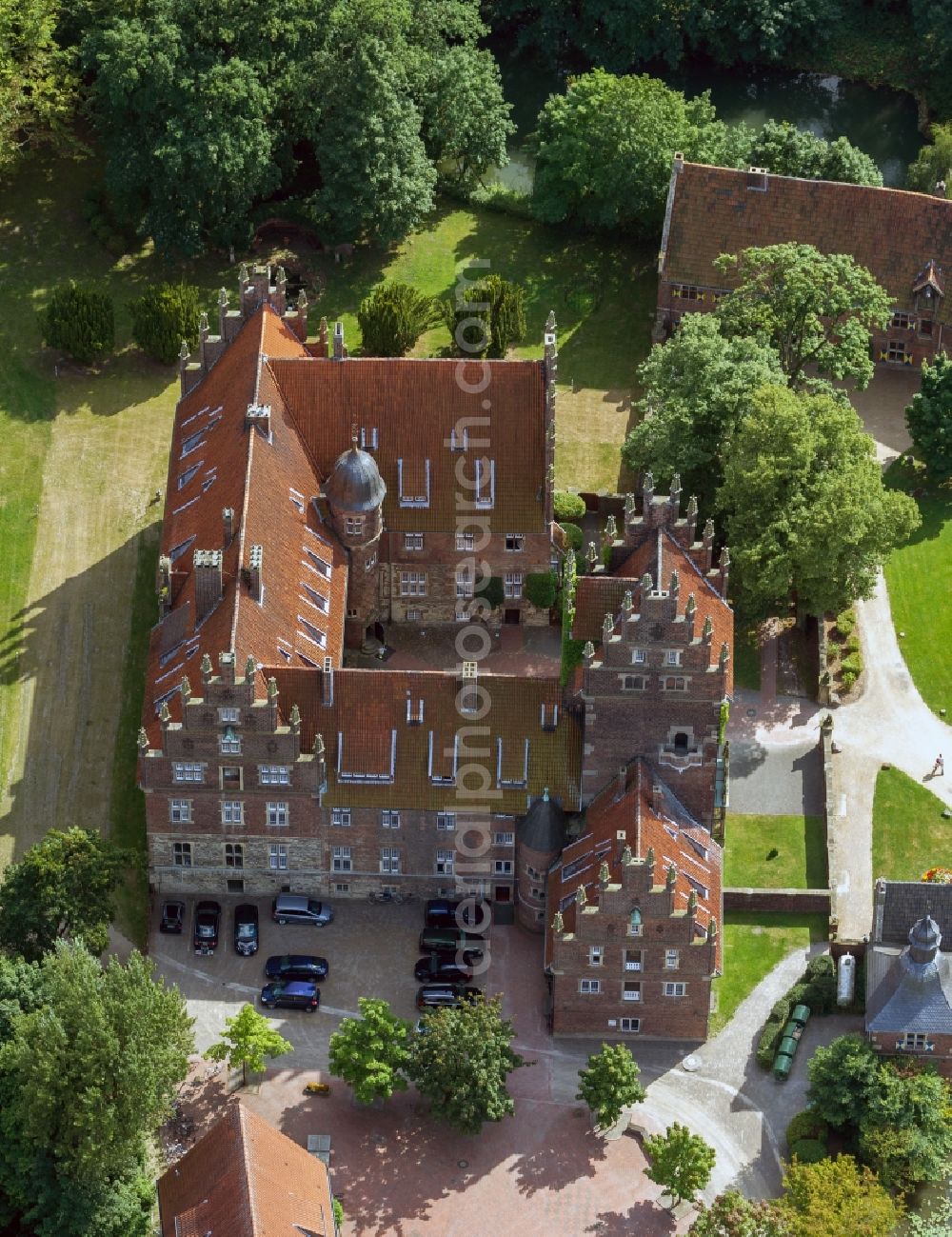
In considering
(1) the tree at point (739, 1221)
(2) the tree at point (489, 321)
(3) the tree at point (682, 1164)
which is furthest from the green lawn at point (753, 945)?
(2) the tree at point (489, 321)

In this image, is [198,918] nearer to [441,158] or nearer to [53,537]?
[53,537]

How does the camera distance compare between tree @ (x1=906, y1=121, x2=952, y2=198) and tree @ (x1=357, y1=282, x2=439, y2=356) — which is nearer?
tree @ (x1=357, y1=282, x2=439, y2=356)

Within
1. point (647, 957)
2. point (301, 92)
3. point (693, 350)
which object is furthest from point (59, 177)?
point (647, 957)

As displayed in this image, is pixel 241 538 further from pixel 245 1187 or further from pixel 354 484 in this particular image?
pixel 245 1187

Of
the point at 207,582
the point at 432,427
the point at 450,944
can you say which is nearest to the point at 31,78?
the point at 432,427

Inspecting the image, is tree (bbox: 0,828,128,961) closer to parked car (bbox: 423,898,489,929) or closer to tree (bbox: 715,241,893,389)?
parked car (bbox: 423,898,489,929)

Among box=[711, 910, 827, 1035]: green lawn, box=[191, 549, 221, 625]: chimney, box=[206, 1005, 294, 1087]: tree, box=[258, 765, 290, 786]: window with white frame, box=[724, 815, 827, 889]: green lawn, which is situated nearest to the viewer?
box=[206, 1005, 294, 1087]: tree

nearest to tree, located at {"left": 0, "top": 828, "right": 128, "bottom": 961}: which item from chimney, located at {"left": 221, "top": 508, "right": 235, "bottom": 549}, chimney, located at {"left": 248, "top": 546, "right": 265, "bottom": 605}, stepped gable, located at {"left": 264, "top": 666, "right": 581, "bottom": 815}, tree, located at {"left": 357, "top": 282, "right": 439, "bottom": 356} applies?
stepped gable, located at {"left": 264, "top": 666, "right": 581, "bottom": 815}
